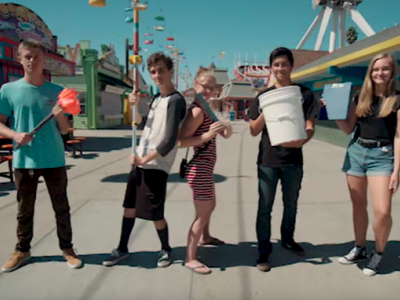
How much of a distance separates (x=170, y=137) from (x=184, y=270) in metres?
1.19

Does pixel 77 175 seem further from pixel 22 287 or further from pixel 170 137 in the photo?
pixel 170 137

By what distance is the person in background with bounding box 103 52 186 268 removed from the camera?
2.44 m

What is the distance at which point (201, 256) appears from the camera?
9.80ft

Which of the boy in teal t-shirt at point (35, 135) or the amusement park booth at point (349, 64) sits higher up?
the amusement park booth at point (349, 64)

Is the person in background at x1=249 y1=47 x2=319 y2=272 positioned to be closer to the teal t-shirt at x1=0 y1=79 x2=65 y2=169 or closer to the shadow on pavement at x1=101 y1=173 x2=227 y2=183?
the teal t-shirt at x1=0 y1=79 x2=65 y2=169

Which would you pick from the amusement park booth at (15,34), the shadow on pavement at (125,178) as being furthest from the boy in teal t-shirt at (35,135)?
the amusement park booth at (15,34)

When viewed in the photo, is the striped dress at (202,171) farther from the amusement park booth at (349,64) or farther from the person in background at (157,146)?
the amusement park booth at (349,64)

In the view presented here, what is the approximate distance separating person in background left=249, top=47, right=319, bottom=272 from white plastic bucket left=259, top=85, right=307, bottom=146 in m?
0.14

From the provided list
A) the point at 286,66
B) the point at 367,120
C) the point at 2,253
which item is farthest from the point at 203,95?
the point at 2,253

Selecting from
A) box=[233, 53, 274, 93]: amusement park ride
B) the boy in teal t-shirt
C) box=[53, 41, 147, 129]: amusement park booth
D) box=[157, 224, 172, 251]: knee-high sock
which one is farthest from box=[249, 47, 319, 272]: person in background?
box=[233, 53, 274, 93]: amusement park ride

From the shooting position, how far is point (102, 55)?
21.1m

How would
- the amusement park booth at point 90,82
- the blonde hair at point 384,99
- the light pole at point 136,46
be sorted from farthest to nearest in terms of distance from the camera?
the amusement park booth at point 90,82, the light pole at point 136,46, the blonde hair at point 384,99

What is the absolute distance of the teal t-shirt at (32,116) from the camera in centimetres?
248

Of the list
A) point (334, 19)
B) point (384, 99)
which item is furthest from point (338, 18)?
point (384, 99)
